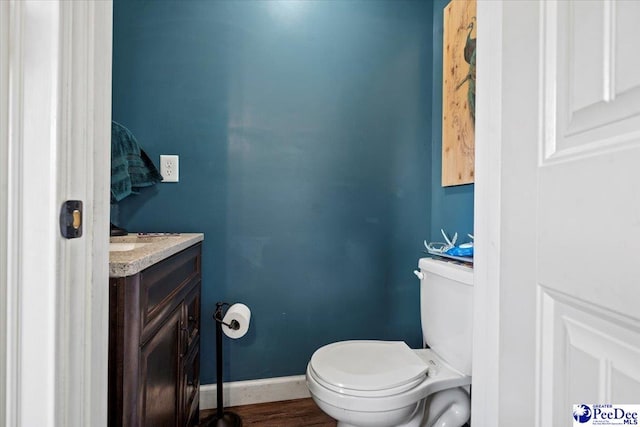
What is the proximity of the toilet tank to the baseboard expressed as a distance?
28.2 inches

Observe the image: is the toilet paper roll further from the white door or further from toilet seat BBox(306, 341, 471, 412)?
the white door

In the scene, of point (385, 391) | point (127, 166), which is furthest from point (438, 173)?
point (127, 166)

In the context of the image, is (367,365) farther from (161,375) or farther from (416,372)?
(161,375)

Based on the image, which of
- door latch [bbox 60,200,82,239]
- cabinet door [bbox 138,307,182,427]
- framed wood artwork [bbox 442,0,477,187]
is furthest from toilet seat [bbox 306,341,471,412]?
door latch [bbox 60,200,82,239]

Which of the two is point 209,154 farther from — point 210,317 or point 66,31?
point 66,31

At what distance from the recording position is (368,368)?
1206 mm

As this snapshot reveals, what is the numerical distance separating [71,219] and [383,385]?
1013mm

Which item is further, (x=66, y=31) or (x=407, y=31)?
(x=407, y=31)

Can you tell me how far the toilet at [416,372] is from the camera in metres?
1.06

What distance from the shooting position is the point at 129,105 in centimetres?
150

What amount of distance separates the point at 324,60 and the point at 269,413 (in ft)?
5.79

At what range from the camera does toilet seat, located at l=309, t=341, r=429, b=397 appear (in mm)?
1069

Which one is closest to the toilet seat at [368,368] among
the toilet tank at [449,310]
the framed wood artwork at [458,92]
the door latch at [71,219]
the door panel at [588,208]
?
the toilet tank at [449,310]

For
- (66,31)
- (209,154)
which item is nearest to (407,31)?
(209,154)
